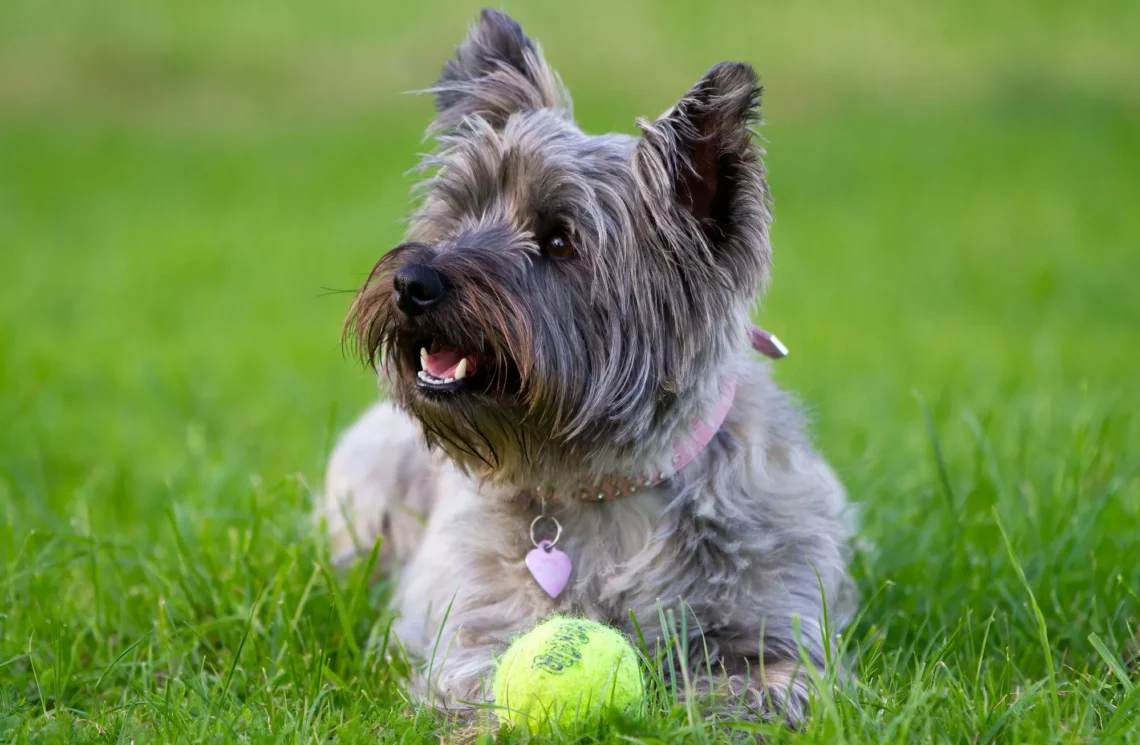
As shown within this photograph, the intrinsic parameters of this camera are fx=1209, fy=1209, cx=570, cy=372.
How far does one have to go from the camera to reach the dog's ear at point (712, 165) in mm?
3035

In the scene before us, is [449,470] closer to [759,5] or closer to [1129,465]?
[1129,465]

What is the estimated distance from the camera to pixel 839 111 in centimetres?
2003

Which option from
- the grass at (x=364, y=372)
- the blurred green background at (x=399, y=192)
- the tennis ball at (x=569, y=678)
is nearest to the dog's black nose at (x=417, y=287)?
the grass at (x=364, y=372)

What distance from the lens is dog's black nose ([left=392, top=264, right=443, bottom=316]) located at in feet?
9.60

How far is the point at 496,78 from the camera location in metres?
3.67

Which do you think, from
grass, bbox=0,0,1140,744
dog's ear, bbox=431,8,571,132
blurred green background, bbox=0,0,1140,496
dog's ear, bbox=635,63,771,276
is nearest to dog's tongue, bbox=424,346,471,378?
grass, bbox=0,0,1140,744

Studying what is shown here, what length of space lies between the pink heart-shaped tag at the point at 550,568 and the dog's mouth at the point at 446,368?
0.49 m

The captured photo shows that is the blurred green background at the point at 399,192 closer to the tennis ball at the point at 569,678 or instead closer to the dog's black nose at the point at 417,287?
the dog's black nose at the point at 417,287

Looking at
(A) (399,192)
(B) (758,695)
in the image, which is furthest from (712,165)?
(A) (399,192)

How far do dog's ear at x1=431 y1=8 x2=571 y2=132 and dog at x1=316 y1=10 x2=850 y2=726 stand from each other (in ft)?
0.92

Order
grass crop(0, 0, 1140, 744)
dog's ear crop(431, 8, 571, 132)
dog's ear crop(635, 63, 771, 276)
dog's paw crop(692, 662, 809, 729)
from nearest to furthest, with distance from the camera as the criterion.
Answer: dog's paw crop(692, 662, 809, 729)
dog's ear crop(635, 63, 771, 276)
grass crop(0, 0, 1140, 744)
dog's ear crop(431, 8, 571, 132)

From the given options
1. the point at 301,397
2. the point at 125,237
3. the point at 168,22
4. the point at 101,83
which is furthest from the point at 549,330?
the point at 168,22

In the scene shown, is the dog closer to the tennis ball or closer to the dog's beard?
the dog's beard

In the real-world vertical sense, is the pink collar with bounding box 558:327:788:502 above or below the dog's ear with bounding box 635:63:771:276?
below
